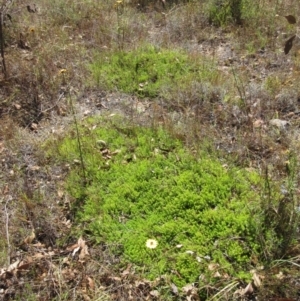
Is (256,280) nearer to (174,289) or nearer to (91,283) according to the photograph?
(174,289)

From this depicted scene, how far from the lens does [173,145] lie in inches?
154

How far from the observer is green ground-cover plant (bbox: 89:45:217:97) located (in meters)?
4.91

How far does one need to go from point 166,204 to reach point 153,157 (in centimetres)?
65

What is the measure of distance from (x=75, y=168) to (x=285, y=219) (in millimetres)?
2089

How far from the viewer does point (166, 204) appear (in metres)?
3.32

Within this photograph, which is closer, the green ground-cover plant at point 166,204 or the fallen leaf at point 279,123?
the green ground-cover plant at point 166,204

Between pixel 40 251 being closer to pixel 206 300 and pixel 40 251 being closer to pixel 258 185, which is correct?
pixel 206 300

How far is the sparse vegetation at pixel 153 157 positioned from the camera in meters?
2.86

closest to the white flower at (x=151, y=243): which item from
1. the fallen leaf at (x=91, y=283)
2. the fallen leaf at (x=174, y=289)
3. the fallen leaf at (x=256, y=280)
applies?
the fallen leaf at (x=174, y=289)

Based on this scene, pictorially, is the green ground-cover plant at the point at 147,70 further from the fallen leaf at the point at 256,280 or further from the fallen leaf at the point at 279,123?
the fallen leaf at the point at 256,280

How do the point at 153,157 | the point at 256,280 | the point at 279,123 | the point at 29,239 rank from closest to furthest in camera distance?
the point at 256,280 < the point at 29,239 < the point at 153,157 < the point at 279,123

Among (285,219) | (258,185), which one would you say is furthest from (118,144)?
(285,219)

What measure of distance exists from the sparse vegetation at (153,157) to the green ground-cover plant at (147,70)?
21mm

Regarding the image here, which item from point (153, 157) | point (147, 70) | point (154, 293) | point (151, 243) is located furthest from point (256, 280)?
point (147, 70)
